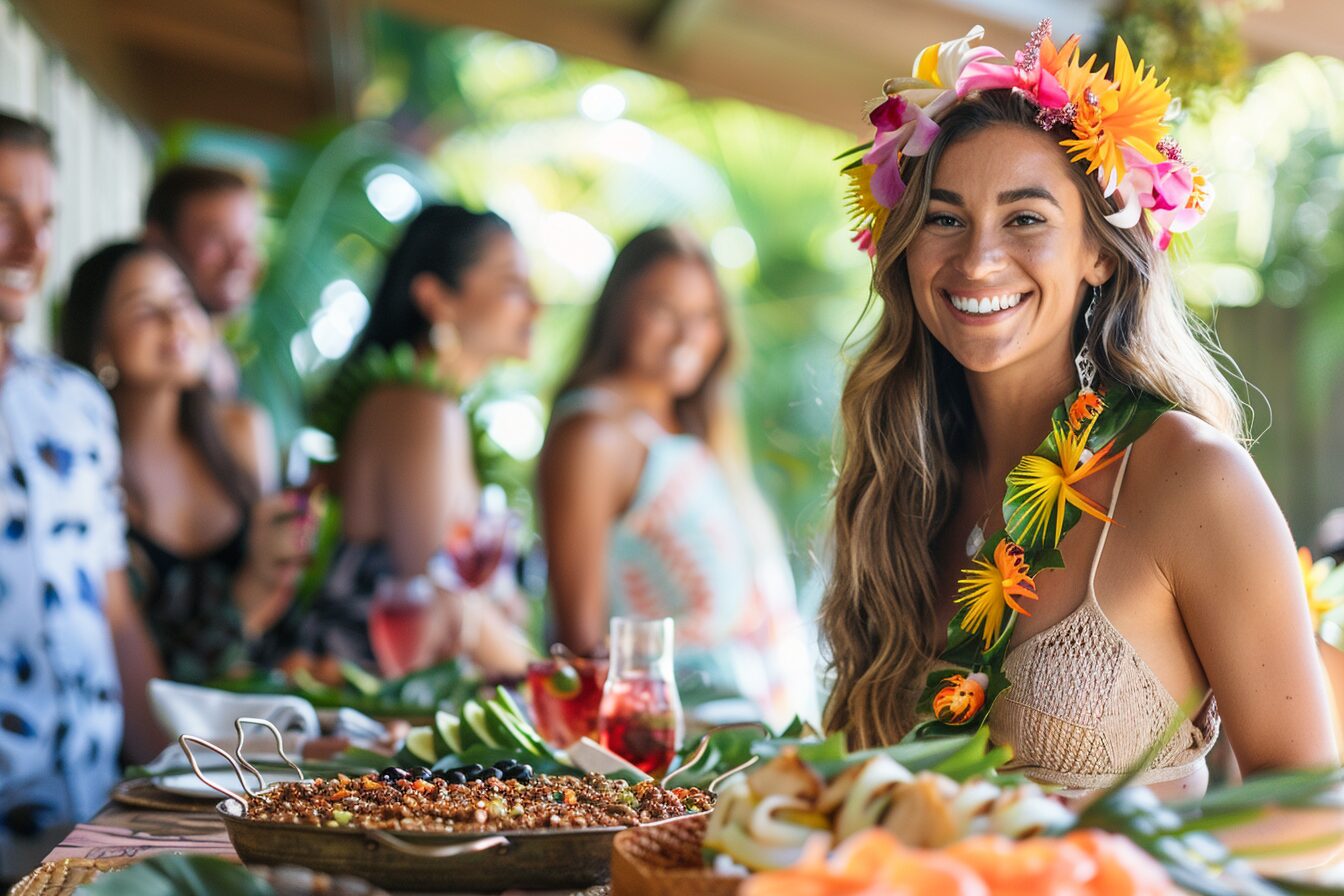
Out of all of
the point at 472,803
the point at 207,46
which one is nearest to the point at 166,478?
the point at 472,803

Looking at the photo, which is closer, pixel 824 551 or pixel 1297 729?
pixel 1297 729

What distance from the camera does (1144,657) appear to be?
1.68 metres

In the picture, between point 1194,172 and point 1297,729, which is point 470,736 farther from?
point 1194,172

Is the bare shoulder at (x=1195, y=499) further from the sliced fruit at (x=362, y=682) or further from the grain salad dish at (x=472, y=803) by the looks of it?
the sliced fruit at (x=362, y=682)

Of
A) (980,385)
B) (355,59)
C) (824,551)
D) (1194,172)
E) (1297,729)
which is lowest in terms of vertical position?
(1297,729)

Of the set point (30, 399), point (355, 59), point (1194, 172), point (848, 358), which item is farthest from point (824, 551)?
point (355, 59)

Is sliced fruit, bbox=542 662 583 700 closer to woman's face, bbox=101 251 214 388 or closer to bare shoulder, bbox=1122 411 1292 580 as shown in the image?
bare shoulder, bbox=1122 411 1292 580

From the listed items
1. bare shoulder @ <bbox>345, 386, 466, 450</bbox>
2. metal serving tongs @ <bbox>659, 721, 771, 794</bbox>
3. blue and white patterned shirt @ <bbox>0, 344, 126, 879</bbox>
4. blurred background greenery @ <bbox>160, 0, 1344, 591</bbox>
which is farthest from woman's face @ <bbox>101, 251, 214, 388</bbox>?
metal serving tongs @ <bbox>659, 721, 771, 794</bbox>

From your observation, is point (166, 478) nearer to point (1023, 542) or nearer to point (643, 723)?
point (643, 723)

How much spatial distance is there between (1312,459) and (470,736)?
2658mm

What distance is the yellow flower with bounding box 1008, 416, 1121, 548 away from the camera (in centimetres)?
175

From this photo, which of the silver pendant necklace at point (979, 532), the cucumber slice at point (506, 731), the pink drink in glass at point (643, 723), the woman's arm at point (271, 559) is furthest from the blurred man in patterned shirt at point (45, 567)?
the silver pendant necklace at point (979, 532)

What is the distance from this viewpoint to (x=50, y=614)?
2756mm

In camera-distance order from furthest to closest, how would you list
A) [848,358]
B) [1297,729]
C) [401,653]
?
[401,653], [848,358], [1297,729]
